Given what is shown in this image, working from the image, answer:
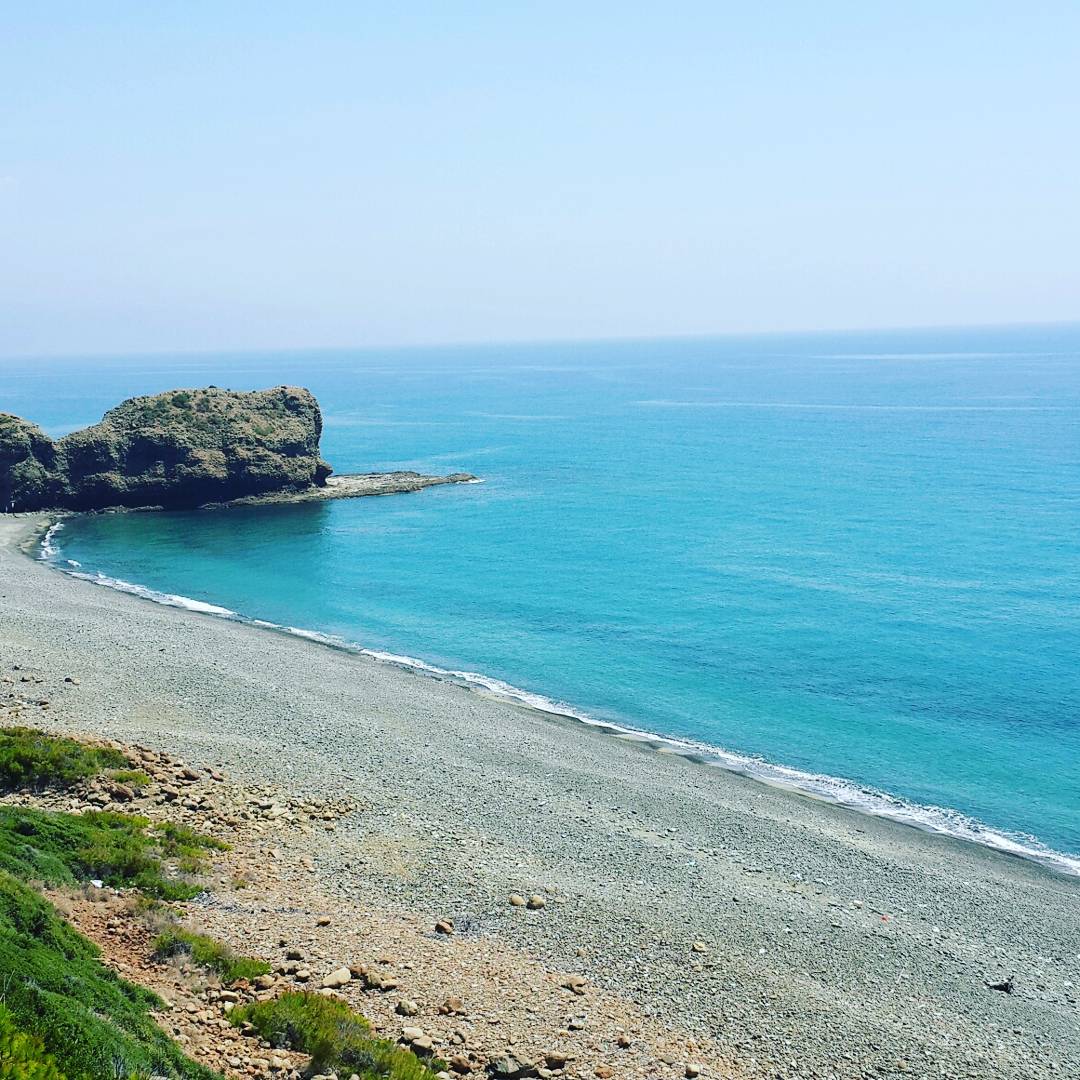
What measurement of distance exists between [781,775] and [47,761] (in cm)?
2494

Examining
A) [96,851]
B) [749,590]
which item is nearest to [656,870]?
[96,851]

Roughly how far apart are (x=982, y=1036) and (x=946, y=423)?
128 meters

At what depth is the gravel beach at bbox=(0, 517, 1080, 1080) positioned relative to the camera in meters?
20.8

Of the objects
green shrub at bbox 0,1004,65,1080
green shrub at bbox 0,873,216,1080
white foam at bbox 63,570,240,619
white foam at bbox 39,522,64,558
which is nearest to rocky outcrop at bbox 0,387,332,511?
white foam at bbox 39,522,64,558

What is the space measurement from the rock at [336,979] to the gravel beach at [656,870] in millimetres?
3973

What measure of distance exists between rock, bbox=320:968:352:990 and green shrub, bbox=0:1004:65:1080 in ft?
24.2

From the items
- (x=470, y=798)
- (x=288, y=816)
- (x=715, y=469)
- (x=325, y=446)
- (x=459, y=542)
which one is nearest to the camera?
(x=288, y=816)

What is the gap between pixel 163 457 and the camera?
91938mm

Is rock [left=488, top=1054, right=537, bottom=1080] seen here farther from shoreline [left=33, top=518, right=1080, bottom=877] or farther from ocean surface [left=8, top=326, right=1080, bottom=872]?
ocean surface [left=8, top=326, right=1080, bottom=872]

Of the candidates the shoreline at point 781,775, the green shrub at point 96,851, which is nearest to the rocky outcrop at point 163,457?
the shoreline at point 781,775

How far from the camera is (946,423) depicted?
449ft

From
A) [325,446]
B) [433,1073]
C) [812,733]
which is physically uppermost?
[325,446]

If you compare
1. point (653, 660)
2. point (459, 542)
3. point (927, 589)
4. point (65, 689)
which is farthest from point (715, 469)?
point (65, 689)

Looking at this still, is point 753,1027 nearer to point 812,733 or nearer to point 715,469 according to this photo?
point 812,733
